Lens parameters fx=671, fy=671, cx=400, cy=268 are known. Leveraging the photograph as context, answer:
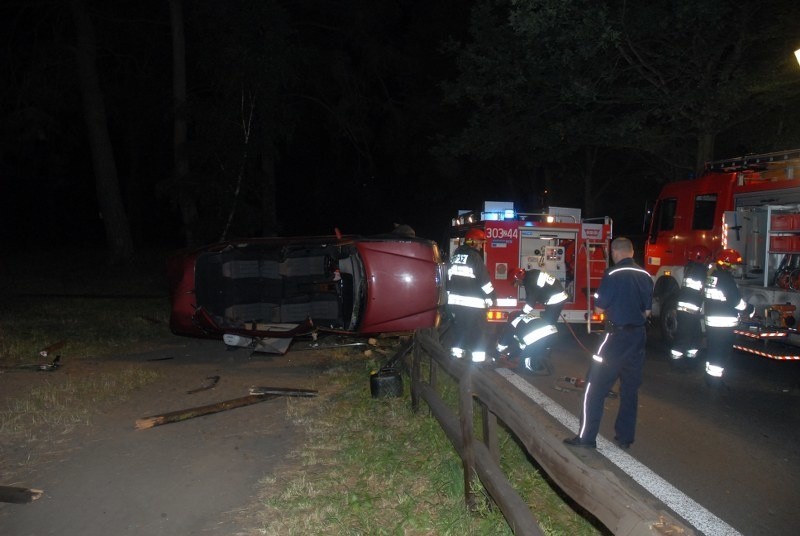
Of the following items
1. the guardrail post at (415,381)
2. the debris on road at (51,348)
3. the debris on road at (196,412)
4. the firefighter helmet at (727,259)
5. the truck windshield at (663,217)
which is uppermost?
the truck windshield at (663,217)

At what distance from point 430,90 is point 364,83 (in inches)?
144

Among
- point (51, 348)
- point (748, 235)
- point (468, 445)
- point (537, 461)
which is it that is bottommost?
point (51, 348)

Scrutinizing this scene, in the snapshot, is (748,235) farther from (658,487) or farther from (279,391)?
(279,391)

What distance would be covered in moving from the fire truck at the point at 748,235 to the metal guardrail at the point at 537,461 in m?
5.49

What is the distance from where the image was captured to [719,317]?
7844 mm

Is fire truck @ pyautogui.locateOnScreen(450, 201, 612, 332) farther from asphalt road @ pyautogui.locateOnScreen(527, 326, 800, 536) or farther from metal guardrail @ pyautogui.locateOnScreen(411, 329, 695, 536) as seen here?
metal guardrail @ pyautogui.locateOnScreen(411, 329, 695, 536)

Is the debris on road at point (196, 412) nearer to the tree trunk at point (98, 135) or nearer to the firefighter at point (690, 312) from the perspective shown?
the firefighter at point (690, 312)

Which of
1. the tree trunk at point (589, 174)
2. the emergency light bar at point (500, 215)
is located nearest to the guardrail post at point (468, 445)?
the emergency light bar at point (500, 215)

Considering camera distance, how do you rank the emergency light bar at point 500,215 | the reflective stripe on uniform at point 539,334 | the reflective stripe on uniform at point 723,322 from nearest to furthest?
the reflective stripe on uniform at point 723,322 → the reflective stripe on uniform at point 539,334 → the emergency light bar at point 500,215

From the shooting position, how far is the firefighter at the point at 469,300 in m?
8.17

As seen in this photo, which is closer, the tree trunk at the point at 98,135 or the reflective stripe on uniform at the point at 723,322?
the reflective stripe on uniform at the point at 723,322

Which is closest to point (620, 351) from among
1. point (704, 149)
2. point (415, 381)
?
point (415, 381)

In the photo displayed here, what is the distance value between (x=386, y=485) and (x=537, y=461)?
179cm

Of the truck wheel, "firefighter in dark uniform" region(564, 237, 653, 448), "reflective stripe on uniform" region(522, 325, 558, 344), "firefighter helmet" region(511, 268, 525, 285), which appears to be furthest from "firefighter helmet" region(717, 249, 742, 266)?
"firefighter in dark uniform" region(564, 237, 653, 448)
